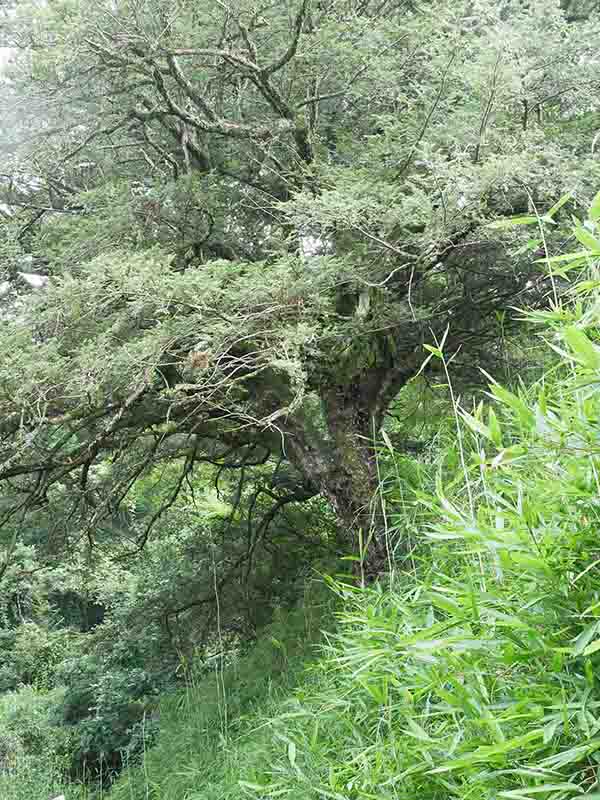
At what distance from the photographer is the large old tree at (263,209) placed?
12.6 ft

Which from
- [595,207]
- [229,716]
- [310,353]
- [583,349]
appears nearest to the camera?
[583,349]

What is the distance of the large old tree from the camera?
3.84 m

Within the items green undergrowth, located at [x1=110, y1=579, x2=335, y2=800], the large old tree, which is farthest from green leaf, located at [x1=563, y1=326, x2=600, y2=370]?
green undergrowth, located at [x1=110, y1=579, x2=335, y2=800]

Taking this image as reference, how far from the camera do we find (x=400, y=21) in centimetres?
556

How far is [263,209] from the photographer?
15.3 ft

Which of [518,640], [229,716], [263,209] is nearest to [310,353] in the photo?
[263,209]

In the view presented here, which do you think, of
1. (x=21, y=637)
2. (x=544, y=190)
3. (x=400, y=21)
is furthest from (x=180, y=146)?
(x=21, y=637)

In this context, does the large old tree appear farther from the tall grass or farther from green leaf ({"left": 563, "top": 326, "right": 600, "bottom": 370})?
green leaf ({"left": 563, "top": 326, "right": 600, "bottom": 370})

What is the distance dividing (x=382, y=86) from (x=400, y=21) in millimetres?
735

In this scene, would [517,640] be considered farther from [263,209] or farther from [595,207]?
[263,209]

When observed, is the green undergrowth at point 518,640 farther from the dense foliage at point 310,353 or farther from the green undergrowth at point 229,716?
the green undergrowth at point 229,716

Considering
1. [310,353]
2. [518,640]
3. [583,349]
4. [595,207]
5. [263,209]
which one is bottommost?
[310,353]

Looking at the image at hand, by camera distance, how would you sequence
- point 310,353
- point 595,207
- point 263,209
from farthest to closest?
point 263,209
point 310,353
point 595,207

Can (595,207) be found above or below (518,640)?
above
